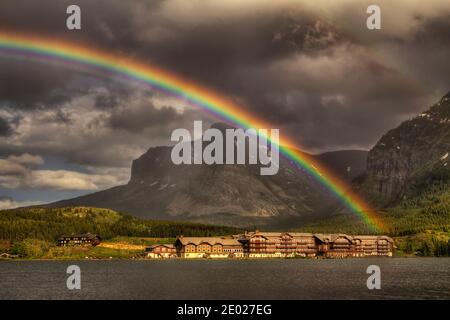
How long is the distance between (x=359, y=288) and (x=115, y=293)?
1717 inches

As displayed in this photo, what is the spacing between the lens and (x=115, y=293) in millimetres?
103562

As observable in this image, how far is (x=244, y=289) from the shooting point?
4198 inches
